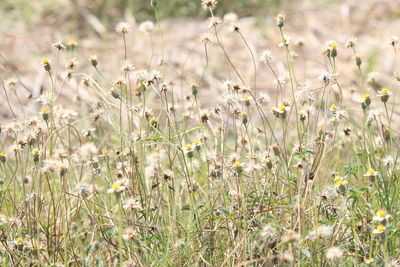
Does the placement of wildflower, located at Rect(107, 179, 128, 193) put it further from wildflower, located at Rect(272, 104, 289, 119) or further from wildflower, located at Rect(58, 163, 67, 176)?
wildflower, located at Rect(272, 104, 289, 119)

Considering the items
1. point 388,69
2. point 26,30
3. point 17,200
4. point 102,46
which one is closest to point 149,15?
point 102,46

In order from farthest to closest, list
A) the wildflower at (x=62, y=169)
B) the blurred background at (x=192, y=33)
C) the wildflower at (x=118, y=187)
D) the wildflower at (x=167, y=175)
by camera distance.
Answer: the blurred background at (x=192, y=33) < the wildflower at (x=167, y=175) < the wildflower at (x=62, y=169) < the wildflower at (x=118, y=187)

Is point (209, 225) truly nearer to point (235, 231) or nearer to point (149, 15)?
point (235, 231)

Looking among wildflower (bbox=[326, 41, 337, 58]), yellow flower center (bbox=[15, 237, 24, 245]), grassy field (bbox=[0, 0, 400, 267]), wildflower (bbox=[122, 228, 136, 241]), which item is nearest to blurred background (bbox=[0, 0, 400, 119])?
grassy field (bbox=[0, 0, 400, 267])

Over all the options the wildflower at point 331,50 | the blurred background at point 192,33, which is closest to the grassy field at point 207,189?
the wildflower at point 331,50

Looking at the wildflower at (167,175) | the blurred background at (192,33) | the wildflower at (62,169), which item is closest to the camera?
the wildflower at (62,169)

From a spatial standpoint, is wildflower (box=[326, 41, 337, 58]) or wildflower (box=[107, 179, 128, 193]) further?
wildflower (box=[326, 41, 337, 58])

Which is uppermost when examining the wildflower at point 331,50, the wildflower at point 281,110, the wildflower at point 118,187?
the wildflower at point 331,50

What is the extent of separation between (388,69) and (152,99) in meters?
1.62

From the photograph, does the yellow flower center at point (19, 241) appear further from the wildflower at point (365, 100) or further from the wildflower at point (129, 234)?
the wildflower at point (365, 100)

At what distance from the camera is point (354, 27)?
5.36 meters

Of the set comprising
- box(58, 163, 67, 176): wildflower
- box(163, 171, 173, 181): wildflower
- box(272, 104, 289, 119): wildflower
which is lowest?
box(163, 171, 173, 181): wildflower

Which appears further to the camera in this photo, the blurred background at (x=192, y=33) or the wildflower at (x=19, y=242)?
the blurred background at (x=192, y=33)

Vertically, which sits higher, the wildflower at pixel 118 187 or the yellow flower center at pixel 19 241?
the wildflower at pixel 118 187
